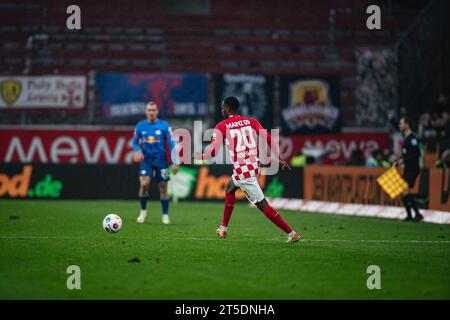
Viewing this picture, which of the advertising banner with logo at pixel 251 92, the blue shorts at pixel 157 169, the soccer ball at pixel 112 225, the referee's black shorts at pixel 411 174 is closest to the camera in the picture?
the soccer ball at pixel 112 225

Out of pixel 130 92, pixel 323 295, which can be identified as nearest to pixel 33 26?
pixel 130 92

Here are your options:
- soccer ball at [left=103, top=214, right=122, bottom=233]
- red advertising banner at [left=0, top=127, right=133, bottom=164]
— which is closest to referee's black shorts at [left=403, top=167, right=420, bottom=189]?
soccer ball at [left=103, top=214, right=122, bottom=233]

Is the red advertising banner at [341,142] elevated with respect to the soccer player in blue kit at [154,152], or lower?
elevated

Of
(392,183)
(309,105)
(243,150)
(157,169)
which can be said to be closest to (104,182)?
(309,105)

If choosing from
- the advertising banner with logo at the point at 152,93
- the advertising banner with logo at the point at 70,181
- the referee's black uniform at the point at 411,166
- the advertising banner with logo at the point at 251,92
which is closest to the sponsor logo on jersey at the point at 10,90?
the advertising banner with logo at the point at 152,93

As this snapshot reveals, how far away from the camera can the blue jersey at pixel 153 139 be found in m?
18.4

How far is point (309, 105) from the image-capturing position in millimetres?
33781

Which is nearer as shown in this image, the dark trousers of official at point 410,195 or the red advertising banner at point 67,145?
the dark trousers of official at point 410,195

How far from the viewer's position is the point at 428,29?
30.3 meters

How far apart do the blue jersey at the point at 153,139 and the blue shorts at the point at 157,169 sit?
77 millimetres

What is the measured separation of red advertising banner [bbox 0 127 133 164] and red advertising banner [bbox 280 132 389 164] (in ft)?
19.3

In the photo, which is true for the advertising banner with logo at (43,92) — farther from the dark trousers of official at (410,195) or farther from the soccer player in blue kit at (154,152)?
the dark trousers of official at (410,195)
